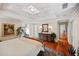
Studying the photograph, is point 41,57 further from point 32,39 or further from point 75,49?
point 75,49

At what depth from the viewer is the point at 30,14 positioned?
1907 mm

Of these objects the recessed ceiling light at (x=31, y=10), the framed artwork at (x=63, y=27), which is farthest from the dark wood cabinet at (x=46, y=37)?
the recessed ceiling light at (x=31, y=10)

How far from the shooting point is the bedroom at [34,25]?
1.84 m

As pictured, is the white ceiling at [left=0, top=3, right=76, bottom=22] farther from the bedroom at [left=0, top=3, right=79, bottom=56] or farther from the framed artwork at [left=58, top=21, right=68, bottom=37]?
the framed artwork at [left=58, top=21, right=68, bottom=37]

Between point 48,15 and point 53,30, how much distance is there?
24 centimetres

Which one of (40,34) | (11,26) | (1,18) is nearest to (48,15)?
(40,34)

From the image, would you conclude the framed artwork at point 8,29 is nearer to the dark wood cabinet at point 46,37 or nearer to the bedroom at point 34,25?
the bedroom at point 34,25

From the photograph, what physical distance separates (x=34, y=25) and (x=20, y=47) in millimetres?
397

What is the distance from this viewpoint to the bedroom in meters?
1.84

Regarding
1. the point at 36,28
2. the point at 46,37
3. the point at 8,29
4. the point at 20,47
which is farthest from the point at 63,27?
the point at 8,29

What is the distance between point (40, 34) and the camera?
75.1 inches

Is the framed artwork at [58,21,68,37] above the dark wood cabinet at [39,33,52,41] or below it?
above

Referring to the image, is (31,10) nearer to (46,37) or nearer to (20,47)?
(46,37)

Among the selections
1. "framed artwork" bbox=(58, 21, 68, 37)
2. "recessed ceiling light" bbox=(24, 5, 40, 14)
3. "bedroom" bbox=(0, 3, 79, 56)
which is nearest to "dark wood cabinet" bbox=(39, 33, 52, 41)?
"bedroom" bbox=(0, 3, 79, 56)
